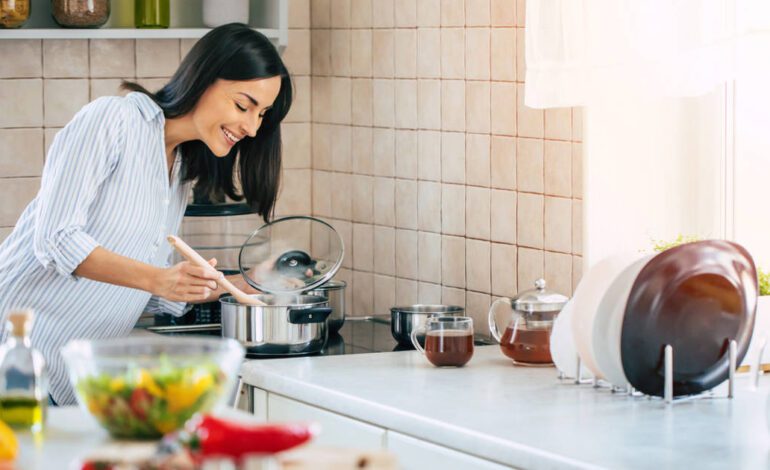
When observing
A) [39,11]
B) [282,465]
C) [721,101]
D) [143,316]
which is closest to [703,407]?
[721,101]

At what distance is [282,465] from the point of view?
1359mm

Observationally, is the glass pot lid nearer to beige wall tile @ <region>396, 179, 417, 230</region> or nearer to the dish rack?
beige wall tile @ <region>396, 179, 417, 230</region>

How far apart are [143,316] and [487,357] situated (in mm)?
1126

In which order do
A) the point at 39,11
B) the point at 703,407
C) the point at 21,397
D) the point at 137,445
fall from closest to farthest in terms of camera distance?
the point at 137,445
the point at 21,397
the point at 703,407
the point at 39,11

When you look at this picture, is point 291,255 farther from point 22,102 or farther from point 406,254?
point 22,102

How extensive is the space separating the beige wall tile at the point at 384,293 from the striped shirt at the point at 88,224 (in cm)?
84

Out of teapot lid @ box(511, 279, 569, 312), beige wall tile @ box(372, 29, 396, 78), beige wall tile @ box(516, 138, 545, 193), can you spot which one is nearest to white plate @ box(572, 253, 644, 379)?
teapot lid @ box(511, 279, 569, 312)

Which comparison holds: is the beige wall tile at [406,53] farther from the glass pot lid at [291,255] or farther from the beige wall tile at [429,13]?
the glass pot lid at [291,255]

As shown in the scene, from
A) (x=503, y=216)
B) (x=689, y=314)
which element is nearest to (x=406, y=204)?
(x=503, y=216)

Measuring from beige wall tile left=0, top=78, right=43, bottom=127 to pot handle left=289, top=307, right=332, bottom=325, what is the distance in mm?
1122

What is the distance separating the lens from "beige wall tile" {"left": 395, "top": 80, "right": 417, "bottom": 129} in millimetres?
3408

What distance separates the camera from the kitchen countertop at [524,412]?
1.91 m

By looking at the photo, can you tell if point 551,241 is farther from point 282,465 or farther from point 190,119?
point 282,465

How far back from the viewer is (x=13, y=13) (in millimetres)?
3260
